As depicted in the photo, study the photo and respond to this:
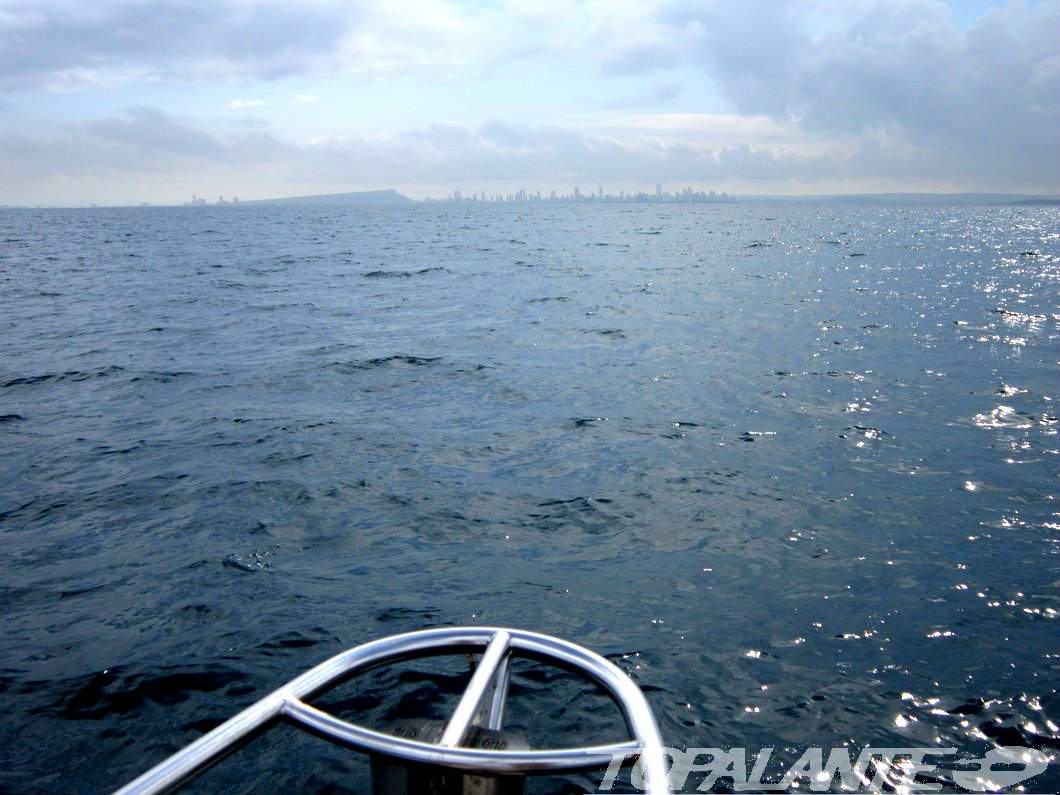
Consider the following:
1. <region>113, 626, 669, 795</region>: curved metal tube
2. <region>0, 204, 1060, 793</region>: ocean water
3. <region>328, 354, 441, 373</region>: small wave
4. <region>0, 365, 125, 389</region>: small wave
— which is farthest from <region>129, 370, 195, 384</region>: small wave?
<region>113, 626, 669, 795</region>: curved metal tube

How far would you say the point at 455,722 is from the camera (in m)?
2.71

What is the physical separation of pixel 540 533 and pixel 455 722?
5.07 m

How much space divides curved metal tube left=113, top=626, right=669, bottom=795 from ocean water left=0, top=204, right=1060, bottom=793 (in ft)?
5.56

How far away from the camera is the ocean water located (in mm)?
5023

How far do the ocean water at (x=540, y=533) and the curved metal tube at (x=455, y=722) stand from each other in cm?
169

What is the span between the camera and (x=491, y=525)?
26.1 feet

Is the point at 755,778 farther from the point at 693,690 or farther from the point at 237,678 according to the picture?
the point at 237,678

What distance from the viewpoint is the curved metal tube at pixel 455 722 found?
244 centimetres

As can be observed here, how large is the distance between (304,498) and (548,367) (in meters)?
7.51

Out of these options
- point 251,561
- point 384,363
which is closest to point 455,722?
point 251,561

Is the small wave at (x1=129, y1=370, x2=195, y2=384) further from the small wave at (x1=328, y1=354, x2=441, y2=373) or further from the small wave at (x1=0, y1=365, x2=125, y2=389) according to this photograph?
the small wave at (x1=328, y1=354, x2=441, y2=373)

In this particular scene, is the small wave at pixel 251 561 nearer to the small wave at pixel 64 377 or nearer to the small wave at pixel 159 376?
the small wave at pixel 159 376

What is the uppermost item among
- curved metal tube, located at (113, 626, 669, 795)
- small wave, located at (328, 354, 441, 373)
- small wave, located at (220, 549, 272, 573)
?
curved metal tube, located at (113, 626, 669, 795)

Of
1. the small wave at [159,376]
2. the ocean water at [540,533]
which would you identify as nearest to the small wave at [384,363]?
the ocean water at [540,533]
